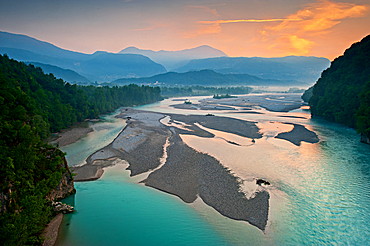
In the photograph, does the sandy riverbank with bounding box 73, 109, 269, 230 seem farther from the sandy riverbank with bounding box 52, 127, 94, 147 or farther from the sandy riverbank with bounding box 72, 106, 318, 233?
the sandy riverbank with bounding box 52, 127, 94, 147

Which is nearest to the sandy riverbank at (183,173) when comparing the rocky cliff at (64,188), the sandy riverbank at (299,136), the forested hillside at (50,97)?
the rocky cliff at (64,188)

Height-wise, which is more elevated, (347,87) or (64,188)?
(347,87)

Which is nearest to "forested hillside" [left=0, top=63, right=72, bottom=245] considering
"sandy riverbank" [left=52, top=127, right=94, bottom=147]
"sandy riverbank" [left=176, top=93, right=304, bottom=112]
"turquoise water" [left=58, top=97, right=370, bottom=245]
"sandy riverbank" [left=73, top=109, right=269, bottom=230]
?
"turquoise water" [left=58, top=97, right=370, bottom=245]

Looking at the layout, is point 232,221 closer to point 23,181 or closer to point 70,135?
point 23,181

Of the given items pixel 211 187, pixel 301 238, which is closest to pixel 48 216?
pixel 211 187

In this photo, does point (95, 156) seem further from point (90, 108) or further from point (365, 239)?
point (90, 108)

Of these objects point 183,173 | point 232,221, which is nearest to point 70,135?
point 183,173
